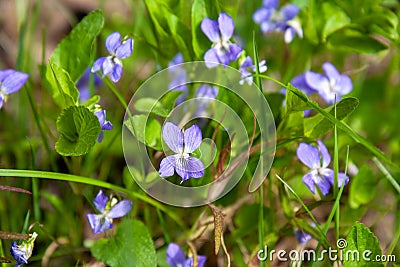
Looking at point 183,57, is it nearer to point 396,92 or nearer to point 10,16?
point 396,92

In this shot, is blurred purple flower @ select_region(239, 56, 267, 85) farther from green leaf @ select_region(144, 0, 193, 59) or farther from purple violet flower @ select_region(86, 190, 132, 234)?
purple violet flower @ select_region(86, 190, 132, 234)

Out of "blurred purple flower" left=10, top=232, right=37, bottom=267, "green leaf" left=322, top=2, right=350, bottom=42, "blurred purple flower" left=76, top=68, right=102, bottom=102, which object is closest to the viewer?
A: "blurred purple flower" left=10, top=232, right=37, bottom=267

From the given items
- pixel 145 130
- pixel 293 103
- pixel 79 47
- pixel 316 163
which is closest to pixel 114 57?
pixel 79 47

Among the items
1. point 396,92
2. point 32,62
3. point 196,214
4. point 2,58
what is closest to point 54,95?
point 196,214

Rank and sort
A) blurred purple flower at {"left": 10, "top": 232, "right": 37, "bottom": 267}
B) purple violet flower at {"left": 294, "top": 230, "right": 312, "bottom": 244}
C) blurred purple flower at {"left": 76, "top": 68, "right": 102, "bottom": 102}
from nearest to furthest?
1. blurred purple flower at {"left": 10, "top": 232, "right": 37, "bottom": 267}
2. purple violet flower at {"left": 294, "top": 230, "right": 312, "bottom": 244}
3. blurred purple flower at {"left": 76, "top": 68, "right": 102, "bottom": 102}

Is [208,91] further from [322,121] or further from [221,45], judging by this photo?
[322,121]

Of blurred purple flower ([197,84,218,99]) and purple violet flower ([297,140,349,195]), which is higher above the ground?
blurred purple flower ([197,84,218,99])

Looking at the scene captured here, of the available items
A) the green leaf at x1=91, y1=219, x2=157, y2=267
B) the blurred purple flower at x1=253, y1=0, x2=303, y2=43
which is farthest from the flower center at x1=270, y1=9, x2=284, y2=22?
the green leaf at x1=91, y1=219, x2=157, y2=267
